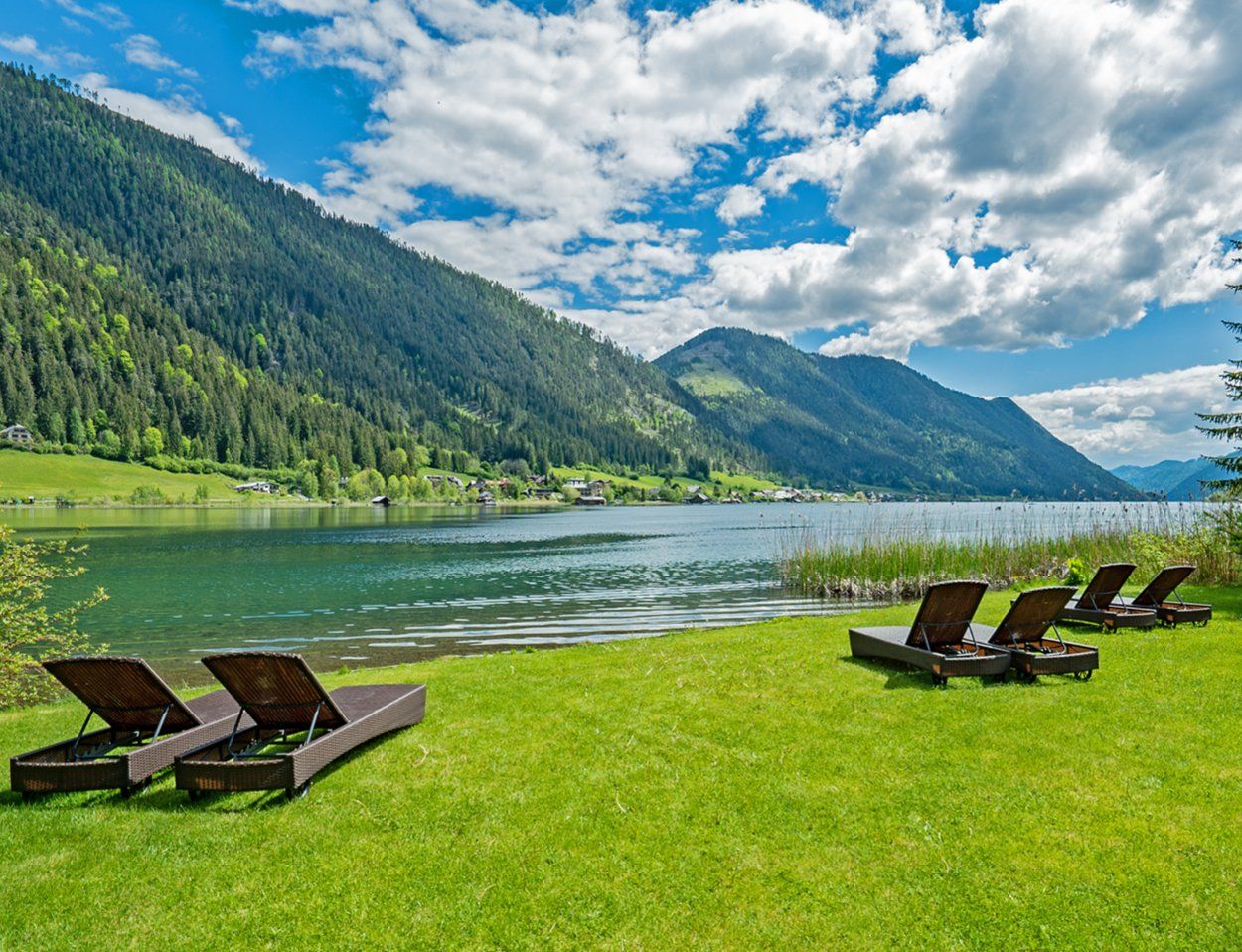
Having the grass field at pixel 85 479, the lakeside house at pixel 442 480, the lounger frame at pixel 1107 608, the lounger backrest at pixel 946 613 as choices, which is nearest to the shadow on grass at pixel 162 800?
the lounger backrest at pixel 946 613

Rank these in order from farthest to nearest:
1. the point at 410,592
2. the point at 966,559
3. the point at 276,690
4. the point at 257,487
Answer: the point at 257,487 < the point at 410,592 < the point at 966,559 < the point at 276,690

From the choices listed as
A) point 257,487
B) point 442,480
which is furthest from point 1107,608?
point 442,480

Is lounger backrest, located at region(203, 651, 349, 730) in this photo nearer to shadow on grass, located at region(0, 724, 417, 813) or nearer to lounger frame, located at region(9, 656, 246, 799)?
lounger frame, located at region(9, 656, 246, 799)

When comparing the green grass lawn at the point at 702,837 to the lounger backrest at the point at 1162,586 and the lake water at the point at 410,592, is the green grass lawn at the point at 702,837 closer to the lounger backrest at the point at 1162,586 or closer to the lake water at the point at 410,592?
the lounger backrest at the point at 1162,586

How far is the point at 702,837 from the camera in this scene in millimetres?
5289

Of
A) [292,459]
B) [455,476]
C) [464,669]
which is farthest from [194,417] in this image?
[464,669]

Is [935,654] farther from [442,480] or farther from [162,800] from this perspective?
[442,480]

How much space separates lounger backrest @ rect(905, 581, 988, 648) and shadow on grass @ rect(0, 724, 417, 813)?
812 cm

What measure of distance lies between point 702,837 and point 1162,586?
13149 mm

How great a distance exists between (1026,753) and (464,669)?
850cm

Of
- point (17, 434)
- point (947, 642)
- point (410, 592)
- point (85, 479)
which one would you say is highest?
point (17, 434)

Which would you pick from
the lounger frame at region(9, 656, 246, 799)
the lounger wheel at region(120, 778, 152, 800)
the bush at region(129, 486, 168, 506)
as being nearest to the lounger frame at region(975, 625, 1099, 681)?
the lounger frame at region(9, 656, 246, 799)

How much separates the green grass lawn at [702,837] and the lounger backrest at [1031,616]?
140 cm

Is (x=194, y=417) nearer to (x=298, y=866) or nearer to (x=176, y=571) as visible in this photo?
(x=176, y=571)
